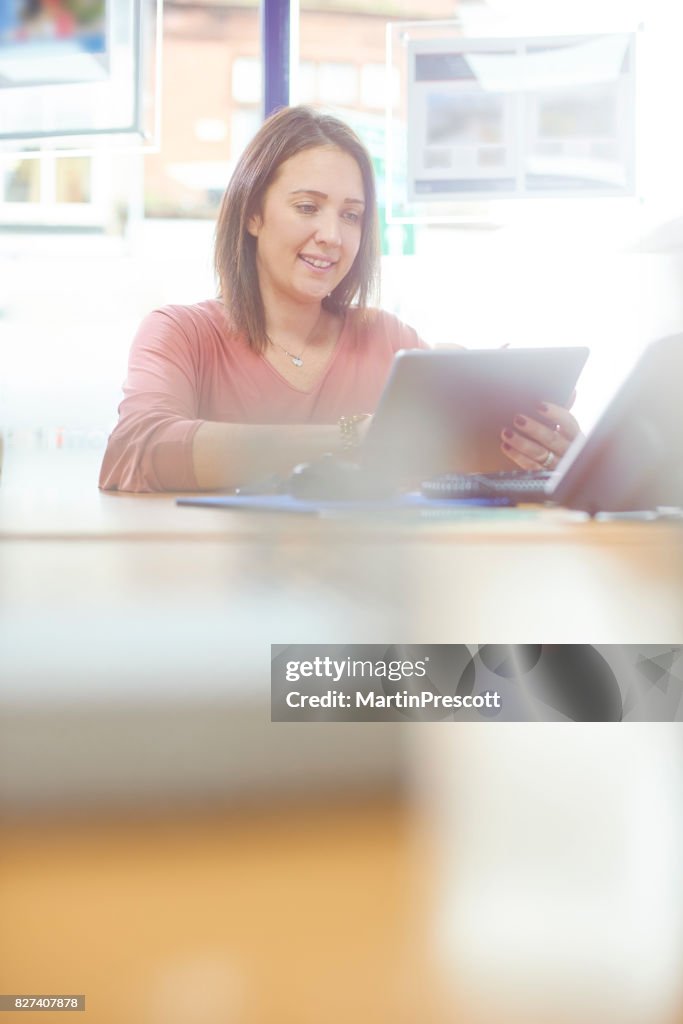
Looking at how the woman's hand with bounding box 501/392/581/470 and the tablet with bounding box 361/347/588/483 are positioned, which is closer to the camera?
the tablet with bounding box 361/347/588/483

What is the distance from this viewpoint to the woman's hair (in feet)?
5.67

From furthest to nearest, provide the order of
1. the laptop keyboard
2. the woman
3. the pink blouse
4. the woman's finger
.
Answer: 1. the woman
2. the pink blouse
3. the woman's finger
4. the laptop keyboard

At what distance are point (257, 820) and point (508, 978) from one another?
6.2 inches

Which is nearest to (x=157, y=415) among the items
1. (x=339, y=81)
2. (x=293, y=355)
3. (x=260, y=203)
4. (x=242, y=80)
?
(x=293, y=355)

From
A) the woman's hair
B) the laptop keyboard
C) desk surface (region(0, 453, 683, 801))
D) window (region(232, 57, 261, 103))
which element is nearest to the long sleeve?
the woman's hair

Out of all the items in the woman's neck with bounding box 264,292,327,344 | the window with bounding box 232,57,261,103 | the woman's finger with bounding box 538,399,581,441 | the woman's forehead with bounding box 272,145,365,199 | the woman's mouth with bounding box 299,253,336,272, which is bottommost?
the woman's finger with bounding box 538,399,581,441

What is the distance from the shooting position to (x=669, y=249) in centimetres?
288

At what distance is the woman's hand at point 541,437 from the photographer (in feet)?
3.06

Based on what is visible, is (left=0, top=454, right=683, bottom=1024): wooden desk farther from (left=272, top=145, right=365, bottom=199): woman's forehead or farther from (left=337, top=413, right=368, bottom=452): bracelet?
(left=272, top=145, right=365, bottom=199): woman's forehead

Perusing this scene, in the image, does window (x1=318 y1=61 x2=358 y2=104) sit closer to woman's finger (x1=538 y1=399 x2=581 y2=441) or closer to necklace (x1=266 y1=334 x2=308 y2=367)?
necklace (x1=266 y1=334 x2=308 y2=367)

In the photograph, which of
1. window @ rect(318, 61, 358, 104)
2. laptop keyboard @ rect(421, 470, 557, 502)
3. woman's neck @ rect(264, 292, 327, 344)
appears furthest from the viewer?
window @ rect(318, 61, 358, 104)

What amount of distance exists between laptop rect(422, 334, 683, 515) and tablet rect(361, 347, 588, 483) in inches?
6.7

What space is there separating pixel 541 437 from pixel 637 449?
0.39 meters

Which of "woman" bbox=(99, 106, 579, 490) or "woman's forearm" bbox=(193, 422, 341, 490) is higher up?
A: "woman" bbox=(99, 106, 579, 490)
